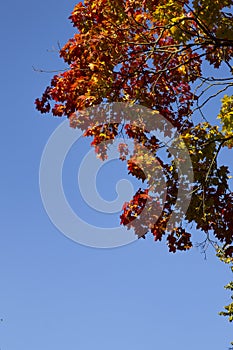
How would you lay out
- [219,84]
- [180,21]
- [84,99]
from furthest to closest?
[219,84] < [84,99] < [180,21]

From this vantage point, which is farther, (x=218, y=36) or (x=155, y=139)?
(x=155, y=139)

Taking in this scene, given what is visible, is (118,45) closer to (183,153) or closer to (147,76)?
(147,76)

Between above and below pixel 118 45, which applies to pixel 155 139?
below

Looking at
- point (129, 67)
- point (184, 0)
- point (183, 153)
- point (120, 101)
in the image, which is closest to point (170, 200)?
point (183, 153)

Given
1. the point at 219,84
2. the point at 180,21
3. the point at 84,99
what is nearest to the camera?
the point at 180,21

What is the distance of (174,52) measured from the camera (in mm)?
9328

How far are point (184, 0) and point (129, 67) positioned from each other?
1.64m

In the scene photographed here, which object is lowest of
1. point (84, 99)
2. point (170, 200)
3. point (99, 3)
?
point (170, 200)

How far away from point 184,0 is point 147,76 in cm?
162

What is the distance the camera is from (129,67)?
382 inches

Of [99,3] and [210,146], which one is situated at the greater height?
[99,3]

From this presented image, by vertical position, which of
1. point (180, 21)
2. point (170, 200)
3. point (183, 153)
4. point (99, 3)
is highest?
point (99, 3)

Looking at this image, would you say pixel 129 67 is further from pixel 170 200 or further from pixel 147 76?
pixel 170 200

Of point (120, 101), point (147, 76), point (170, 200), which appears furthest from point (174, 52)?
point (170, 200)
